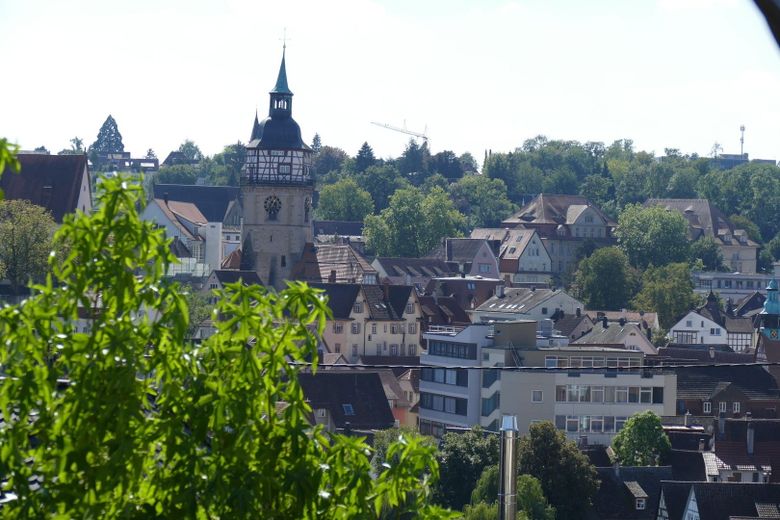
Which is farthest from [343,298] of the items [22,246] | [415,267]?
[415,267]

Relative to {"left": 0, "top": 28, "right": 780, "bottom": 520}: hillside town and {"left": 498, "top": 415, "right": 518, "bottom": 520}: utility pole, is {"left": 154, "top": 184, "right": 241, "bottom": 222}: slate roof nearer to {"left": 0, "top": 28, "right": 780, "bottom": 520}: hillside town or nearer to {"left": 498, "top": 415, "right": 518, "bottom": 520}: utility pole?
{"left": 0, "top": 28, "right": 780, "bottom": 520}: hillside town

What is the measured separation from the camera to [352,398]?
56.8 metres

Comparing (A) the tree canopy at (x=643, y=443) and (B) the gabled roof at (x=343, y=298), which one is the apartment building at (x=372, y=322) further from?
(A) the tree canopy at (x=643, y=443)

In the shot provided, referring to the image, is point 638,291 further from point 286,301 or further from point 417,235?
point 286,301

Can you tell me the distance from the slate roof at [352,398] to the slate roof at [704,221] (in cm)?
9197

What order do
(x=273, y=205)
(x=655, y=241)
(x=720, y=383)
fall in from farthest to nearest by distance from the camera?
(x=655, y=241) < (x=273, y=205) < (x=720, y=383)

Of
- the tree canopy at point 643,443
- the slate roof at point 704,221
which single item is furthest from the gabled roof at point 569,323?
the slate roof at point 704,221

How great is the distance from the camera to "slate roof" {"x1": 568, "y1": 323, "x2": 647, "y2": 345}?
246 feet

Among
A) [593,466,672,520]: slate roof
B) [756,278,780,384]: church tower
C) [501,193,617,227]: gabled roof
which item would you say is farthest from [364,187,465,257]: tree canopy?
[593,466,672,520]: slate roof

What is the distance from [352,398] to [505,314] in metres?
33.8

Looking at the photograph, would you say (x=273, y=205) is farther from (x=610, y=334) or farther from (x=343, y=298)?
(x=610, y=334)

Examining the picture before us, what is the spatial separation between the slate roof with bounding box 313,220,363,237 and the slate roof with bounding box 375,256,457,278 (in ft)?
90.1

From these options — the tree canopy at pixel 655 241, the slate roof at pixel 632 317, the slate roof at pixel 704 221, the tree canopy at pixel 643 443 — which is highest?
the slate roof at pixel 704 221

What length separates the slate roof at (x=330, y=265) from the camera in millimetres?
87000
